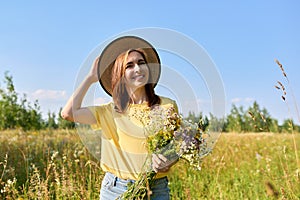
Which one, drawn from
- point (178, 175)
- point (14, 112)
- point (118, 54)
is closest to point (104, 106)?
point (118, 54)

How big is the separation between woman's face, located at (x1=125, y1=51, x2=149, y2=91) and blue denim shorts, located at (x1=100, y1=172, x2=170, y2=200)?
1.87 feet

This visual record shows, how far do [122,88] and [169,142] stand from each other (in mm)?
580

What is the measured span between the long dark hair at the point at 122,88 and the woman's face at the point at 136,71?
2 centimetres

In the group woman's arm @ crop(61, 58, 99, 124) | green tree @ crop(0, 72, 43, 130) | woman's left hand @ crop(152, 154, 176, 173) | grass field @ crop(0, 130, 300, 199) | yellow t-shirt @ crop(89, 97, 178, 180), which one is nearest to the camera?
woman's left hand @ crop(152, 154, 176, 173)

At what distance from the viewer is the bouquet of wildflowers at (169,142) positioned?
191 centimetres

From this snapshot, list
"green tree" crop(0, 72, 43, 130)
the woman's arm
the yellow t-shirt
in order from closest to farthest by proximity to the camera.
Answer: the yellow t-shirt → the woman's arm → "green tree" crop(0, 72, 43, 130)

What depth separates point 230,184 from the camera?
186 inches

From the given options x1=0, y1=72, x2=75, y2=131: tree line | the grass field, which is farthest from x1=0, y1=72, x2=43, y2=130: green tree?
the grass field

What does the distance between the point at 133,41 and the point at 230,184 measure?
308 cm

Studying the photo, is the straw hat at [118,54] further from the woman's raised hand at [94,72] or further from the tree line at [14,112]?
the tree line at [14,112]

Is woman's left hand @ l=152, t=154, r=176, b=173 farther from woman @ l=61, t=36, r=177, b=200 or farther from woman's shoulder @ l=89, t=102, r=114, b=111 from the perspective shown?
woman's shoulder @ l=89, t=102, r=114, b=111

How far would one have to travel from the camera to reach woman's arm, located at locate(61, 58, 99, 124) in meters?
Answer: 2.22

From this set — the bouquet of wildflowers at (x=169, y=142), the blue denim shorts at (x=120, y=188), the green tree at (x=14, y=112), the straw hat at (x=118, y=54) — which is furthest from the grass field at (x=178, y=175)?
the green tree at (x=14, y=112)

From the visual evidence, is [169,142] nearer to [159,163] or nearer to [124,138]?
[159,163]
